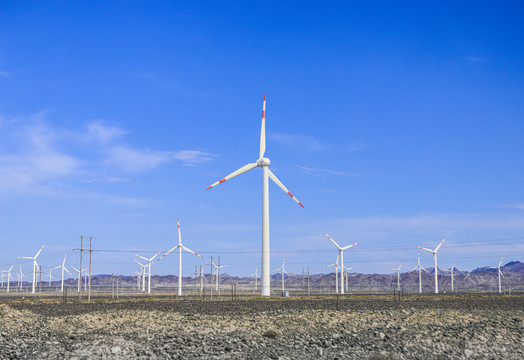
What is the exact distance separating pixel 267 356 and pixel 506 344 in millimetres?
14545

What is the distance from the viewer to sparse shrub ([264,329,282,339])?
31.8 m

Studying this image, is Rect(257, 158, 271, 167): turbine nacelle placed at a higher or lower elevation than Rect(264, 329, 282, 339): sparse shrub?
higher

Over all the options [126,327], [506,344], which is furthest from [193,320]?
[506,344]

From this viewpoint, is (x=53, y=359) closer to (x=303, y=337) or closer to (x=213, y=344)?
(x=213, y=344)

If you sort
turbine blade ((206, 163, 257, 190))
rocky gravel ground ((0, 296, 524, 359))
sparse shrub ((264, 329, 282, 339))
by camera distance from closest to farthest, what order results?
rocky gravel ground ((0, 296, 524, 359)) → sparse shrub ((264, 329, 282, 339)) → turbine blade ((206, 163, 257, 190))

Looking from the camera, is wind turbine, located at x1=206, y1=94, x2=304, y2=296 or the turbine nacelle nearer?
wind turbine, located at x1=206, y1=94, x2=304, y2=296

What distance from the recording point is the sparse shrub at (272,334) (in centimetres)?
3177

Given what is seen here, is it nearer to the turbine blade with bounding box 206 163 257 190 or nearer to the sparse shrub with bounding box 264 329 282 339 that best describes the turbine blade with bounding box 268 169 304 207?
the turbine blade with bounding box 206 163 257 190

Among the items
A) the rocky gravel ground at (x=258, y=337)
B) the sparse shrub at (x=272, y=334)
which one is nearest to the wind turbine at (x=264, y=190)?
the rocky gravel ground at (x=258, y=337)

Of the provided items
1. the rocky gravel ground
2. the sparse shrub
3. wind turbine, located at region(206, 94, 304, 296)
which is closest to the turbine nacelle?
wind turbine, located at region(206, 94, 304, 296)

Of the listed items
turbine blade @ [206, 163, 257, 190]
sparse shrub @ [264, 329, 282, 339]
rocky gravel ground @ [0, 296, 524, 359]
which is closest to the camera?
rocky gravel ground @ [0, 296, 524, 359]

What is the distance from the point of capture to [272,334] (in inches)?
1256

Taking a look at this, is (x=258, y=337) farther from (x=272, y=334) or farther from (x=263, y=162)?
(x=263, y=162)

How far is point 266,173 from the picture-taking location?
343 ft
